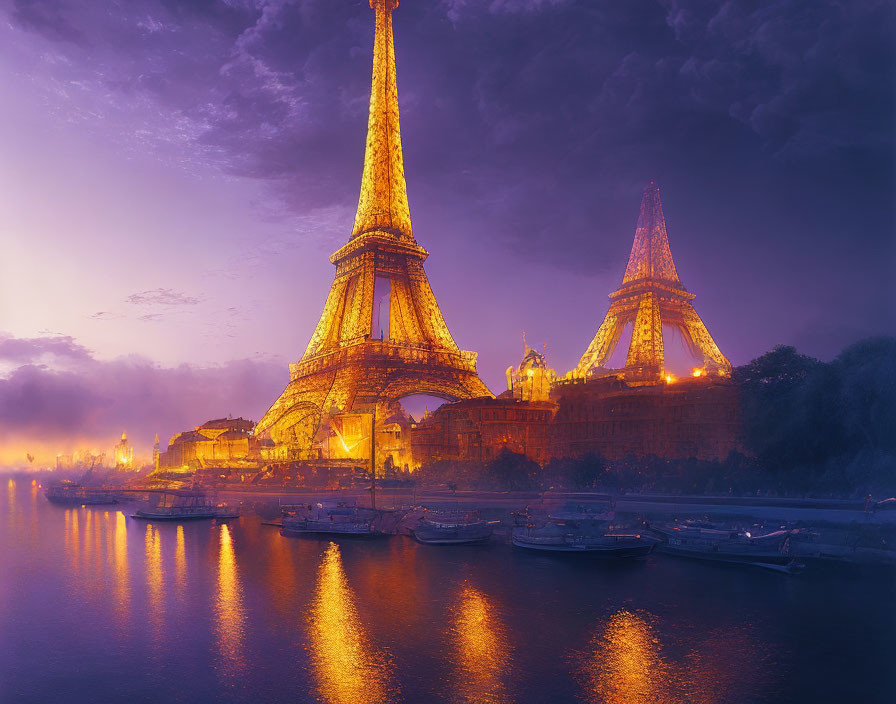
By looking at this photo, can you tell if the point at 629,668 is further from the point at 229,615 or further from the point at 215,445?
the point at 215,445

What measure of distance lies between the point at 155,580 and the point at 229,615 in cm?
1023

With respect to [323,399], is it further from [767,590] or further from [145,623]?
[767,590]

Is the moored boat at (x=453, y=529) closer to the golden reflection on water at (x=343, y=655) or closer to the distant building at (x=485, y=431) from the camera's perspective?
the golden reflection on water at (x=343, y=655)

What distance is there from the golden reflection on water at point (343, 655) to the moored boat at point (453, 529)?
11.1 m

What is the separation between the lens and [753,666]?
20547 millimetres

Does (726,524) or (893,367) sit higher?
(893,367)

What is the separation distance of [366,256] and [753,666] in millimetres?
71612

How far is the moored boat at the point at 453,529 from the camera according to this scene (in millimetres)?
41844

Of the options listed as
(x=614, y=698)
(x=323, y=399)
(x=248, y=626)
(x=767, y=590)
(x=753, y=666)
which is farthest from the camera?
(x=323, y=399)

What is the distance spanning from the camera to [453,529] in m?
41.8

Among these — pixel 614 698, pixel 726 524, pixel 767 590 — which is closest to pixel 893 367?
pixel 726 524

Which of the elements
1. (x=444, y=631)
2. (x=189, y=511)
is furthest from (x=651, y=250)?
(x=444, y=631)

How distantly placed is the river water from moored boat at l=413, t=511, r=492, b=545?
219 centimetres

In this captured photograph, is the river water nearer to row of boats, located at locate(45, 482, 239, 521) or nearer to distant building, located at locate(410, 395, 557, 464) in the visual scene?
row of boats, located at locate(45, 482, 239, 521)
